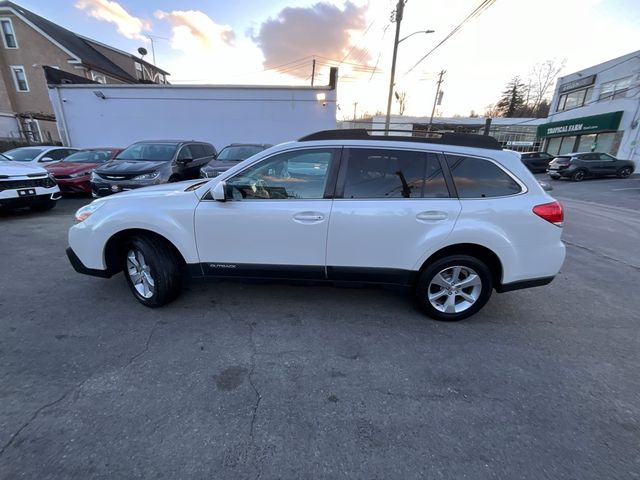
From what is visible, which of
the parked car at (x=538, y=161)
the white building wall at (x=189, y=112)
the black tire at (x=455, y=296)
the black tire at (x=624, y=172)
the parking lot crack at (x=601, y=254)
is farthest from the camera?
the parked car at (x=538, y=161)

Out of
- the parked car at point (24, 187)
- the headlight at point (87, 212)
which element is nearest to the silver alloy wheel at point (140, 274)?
the headlight at point (87, 212)

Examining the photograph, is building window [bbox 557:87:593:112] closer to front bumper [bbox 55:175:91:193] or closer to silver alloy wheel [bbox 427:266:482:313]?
silver alloy wheel [bbox 427:266:482:313]

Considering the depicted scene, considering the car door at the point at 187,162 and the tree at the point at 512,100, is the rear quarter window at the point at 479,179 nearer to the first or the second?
the car door at the point at 187,162

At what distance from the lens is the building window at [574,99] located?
25.3m

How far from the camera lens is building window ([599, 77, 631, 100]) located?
21.4m

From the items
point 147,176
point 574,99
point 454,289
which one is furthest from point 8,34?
point 574,99

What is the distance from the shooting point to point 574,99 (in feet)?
88.5

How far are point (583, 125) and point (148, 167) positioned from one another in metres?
31.1

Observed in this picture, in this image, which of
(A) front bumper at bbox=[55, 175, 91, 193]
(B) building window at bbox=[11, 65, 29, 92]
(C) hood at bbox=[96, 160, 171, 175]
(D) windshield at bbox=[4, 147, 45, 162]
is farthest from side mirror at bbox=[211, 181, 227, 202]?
(B) building window at bbox=[11, 65, 29, 92]

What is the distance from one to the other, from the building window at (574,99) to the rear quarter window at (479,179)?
3201 centimetres

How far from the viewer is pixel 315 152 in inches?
118

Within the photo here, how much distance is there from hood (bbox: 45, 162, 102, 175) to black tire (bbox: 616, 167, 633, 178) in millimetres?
28105

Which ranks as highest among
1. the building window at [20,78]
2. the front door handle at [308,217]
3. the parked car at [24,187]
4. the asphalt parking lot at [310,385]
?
the building window at [20,78]

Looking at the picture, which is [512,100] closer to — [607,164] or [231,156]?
[607,164]
